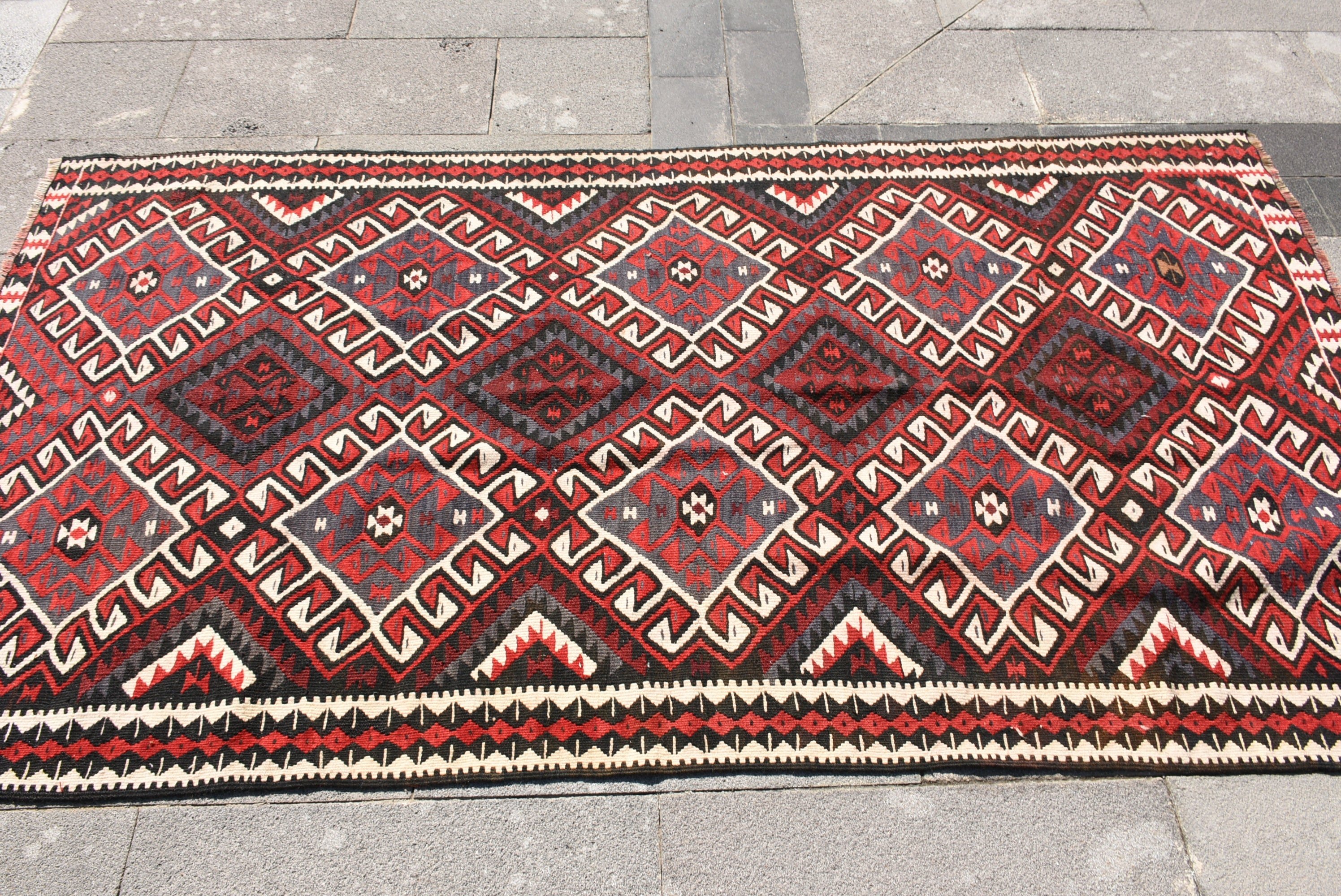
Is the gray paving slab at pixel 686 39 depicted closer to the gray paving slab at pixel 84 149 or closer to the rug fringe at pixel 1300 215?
the gray paving slab at pixel 84 149

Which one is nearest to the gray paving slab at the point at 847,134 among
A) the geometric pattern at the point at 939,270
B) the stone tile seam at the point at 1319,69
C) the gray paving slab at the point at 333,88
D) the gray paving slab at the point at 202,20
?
the geometric pattern at the point at 939,270

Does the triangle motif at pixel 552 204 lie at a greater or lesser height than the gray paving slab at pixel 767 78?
lesser

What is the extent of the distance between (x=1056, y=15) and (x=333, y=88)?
3004 millimetres

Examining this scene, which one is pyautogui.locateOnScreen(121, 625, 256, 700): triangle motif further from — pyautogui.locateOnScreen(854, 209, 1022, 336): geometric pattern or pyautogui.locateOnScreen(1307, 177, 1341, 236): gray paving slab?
pyautogui.locateOnScreen(1307, 177, 1341, 236): gray paving slab

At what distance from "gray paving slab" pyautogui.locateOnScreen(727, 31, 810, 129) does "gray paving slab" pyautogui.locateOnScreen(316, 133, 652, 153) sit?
43cm

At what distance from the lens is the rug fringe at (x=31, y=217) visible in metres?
2.75

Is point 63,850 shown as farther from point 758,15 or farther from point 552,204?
point 758,15

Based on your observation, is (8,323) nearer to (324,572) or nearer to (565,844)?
(324,572)

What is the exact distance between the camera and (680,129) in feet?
10.3

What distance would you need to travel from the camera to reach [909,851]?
1.92m

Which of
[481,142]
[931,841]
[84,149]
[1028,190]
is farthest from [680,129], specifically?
[931,841]

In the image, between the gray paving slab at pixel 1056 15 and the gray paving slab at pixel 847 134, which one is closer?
the gray paving slab at pixel 847 134

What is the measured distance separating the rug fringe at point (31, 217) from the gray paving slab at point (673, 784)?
2262 millimetres

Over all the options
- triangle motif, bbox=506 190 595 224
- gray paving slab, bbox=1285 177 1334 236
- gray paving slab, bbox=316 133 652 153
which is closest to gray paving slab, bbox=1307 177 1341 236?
gray paving slab, bbox=1285 177 1334 236
